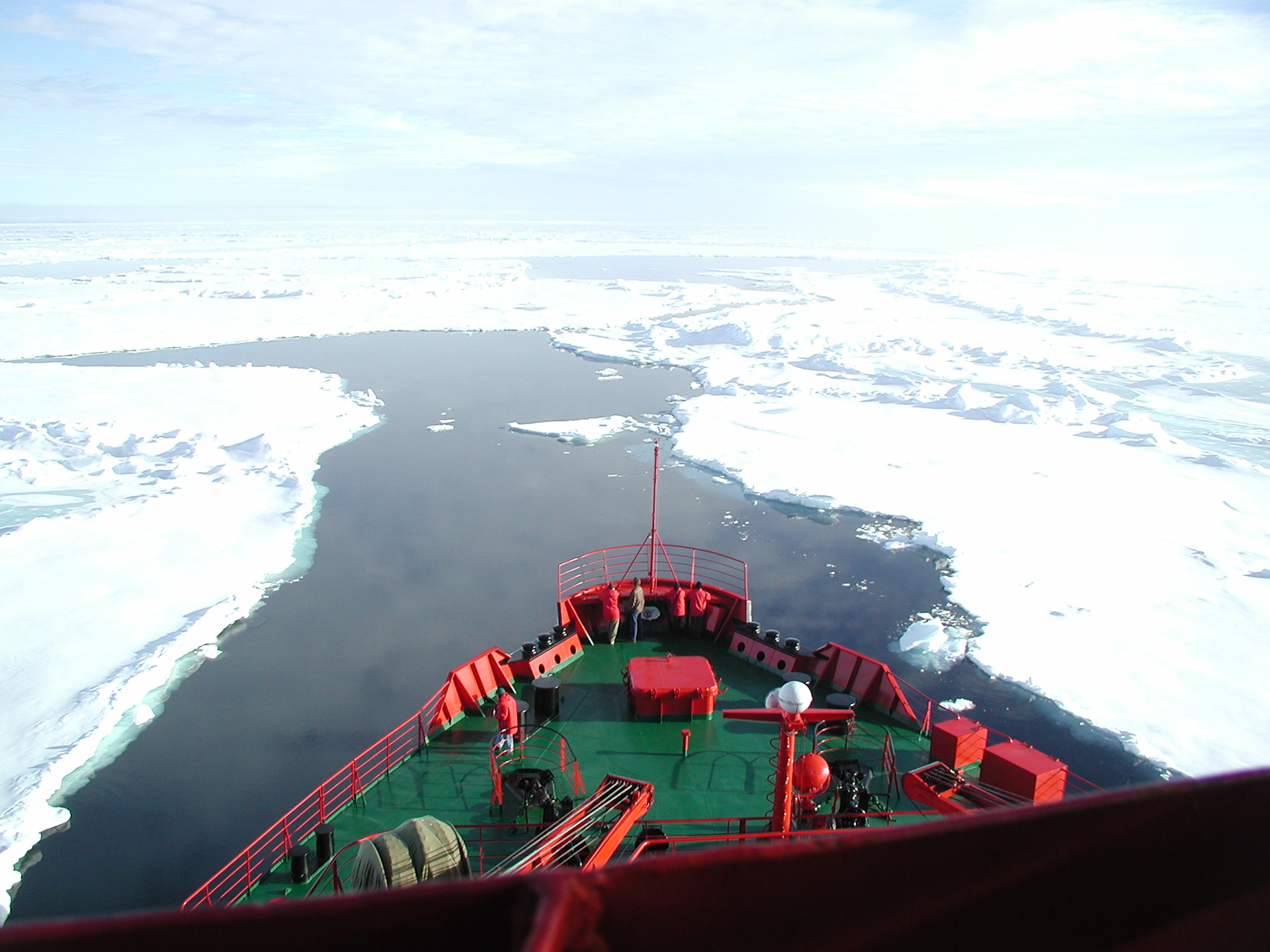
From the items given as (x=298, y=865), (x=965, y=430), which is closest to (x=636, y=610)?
(x=298, y=865)

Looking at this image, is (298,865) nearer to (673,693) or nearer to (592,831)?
(592,831)

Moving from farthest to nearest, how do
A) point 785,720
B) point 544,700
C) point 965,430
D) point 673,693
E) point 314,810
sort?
1. point 965,430
2. point 314,810
3. point 544,700
4. point 673,693
5. point 785,720

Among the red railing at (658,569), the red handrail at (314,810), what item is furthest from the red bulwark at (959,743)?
the red railing at (658,569)

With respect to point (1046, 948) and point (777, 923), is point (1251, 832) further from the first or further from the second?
point (777, 923)

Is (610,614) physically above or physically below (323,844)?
above

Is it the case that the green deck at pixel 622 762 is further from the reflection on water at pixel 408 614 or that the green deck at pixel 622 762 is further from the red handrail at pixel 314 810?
the reflection on water at pixel 408 614

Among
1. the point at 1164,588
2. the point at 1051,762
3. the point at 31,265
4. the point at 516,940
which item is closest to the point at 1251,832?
the point at 516,940
